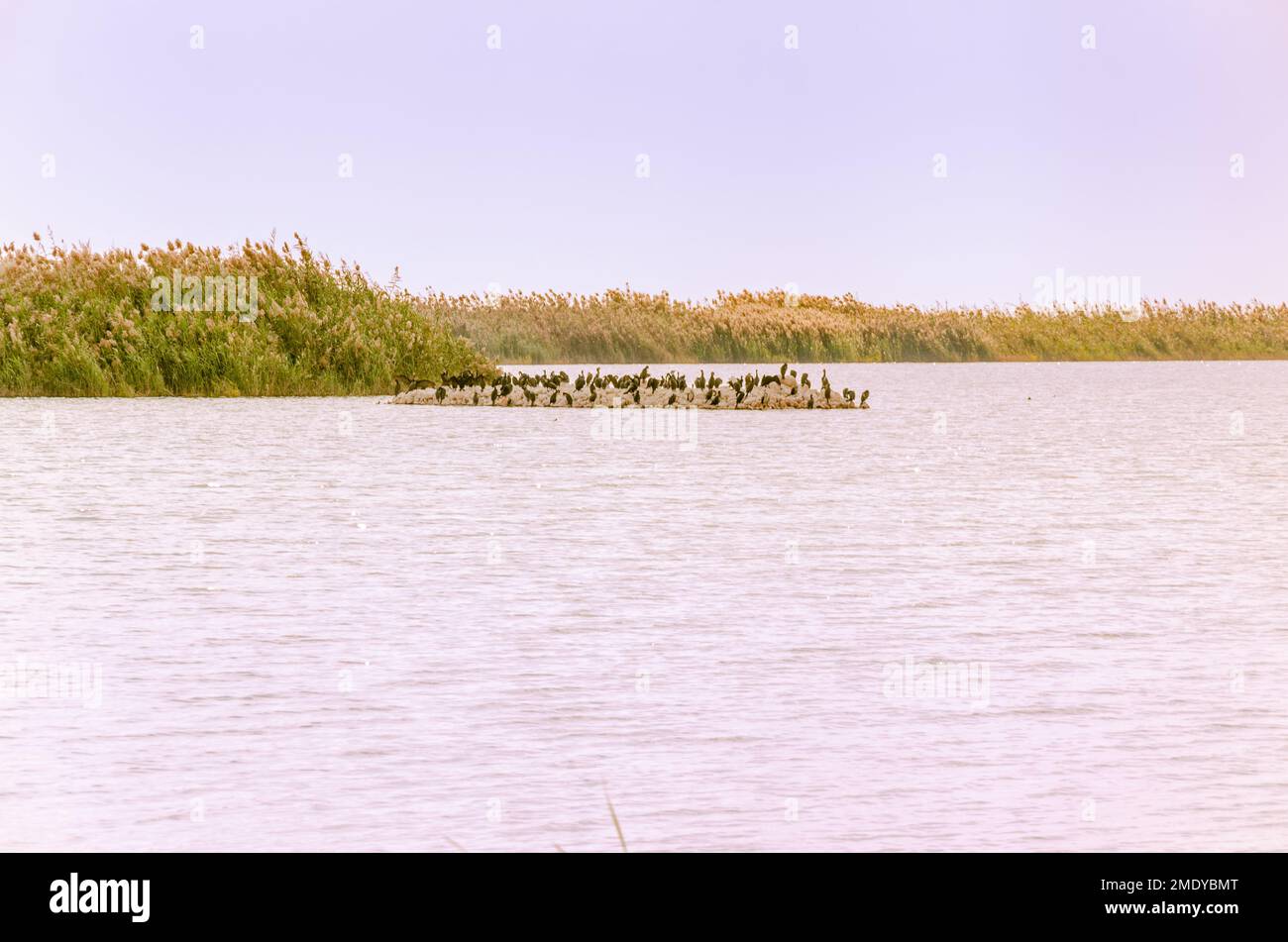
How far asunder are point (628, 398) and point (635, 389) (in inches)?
10.9

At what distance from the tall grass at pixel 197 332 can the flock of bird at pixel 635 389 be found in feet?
3.13

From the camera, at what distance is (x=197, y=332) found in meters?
28.9

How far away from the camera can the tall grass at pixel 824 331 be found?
4350 centimetres

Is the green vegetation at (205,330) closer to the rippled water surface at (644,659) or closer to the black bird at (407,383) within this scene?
the black bird at (407,383)

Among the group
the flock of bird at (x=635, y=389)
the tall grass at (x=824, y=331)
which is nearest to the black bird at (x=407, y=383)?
the flock of bird at (x=635, y=389)

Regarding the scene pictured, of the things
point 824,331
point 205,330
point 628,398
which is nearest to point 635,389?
point 628,398

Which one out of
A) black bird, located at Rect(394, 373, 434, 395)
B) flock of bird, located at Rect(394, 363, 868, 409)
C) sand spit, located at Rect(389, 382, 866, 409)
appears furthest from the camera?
black bird, located at Rect(394, 373, 434, 395)

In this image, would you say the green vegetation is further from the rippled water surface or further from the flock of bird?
the rippled water surface

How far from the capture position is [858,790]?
5.07 m

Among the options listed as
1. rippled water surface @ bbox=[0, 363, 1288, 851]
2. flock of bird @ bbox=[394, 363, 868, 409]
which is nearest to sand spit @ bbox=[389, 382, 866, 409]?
flock of bird @ bbox=[394, 363, 868, 409]

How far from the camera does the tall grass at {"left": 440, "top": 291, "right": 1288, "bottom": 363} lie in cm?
Result: 4350

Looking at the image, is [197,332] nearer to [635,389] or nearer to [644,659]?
[635,389]

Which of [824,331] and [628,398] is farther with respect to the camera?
[824,331]
